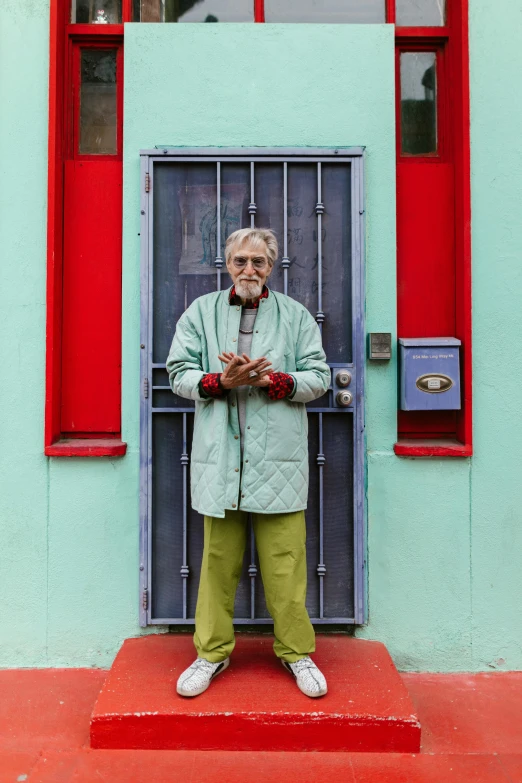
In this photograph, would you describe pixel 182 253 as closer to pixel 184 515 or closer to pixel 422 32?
pixel 184 515

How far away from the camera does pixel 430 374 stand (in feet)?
11.9

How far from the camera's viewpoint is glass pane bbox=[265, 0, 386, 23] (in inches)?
152

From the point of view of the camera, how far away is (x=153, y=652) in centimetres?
350

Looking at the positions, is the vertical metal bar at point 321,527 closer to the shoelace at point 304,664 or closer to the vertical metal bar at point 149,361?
the shoelace at point 304,664

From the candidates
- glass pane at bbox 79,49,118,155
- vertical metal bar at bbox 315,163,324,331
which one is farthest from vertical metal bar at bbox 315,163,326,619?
glass pane at bbox 79,49,118,155

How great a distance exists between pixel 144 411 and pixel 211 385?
786 millimetres

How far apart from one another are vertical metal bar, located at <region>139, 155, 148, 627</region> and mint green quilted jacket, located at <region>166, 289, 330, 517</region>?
1.57ft

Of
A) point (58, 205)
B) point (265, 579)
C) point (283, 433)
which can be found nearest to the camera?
point (283, 433)

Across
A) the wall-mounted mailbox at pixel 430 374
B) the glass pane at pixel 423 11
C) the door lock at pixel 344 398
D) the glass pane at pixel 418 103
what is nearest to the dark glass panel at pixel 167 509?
the door lock at pixel 344 398

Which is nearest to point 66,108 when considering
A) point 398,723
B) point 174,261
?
point 174,261

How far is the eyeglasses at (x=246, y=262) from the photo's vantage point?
3156mm

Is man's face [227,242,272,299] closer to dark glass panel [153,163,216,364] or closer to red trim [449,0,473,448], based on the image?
dark glass panel [153,163,216,364]

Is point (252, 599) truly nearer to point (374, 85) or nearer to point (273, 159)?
point (273, 159)

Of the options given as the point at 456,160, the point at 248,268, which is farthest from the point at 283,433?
the point at 456,160
